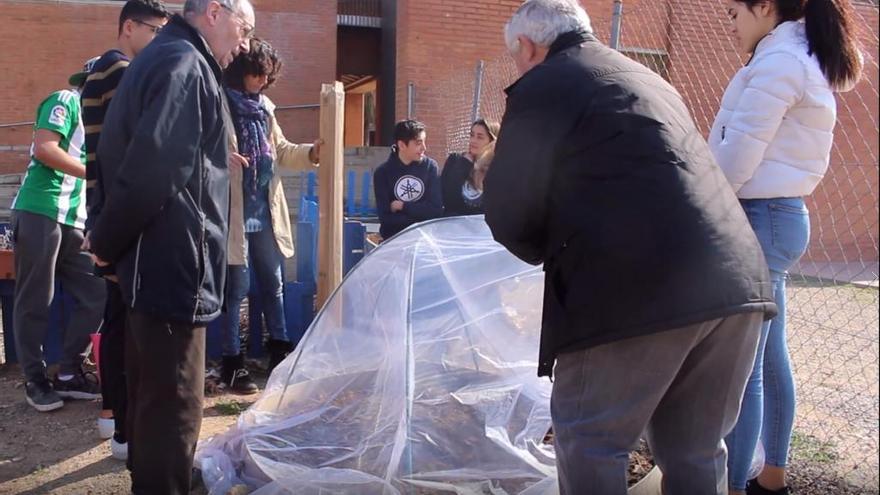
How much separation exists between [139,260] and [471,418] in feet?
4.78

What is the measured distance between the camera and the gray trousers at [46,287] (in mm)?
3967

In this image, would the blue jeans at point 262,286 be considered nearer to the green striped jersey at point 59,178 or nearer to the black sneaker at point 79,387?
the black sneaker at point 79,387

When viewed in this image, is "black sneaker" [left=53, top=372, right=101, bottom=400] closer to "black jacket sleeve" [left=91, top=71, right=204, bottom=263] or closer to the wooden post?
the wooden post

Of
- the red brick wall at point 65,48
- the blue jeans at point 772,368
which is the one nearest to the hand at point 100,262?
the blue jeans at point 772,368

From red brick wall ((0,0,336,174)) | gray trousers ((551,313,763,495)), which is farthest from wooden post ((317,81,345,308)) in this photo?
red brick wall ((0,0,336,174))

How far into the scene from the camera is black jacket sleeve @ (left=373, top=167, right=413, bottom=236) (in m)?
5.27

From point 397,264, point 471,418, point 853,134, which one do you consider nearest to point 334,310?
point 397,264

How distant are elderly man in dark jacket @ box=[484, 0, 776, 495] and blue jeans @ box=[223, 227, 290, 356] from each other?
264 cm

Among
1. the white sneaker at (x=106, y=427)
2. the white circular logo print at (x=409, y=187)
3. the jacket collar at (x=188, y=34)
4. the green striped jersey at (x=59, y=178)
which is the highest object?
the jacket collar at (x=188, y=34)

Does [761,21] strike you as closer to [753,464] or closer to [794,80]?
[794,80]

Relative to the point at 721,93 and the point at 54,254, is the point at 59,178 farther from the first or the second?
the point at 721,93

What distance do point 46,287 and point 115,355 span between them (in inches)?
44.0

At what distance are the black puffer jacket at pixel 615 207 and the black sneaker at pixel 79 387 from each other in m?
3.27

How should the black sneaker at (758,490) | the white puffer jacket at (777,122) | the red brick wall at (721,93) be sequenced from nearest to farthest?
the white puffer jacket at (777,122) → the black sneaker at (758,490) → the red brick wall at (721,93)
